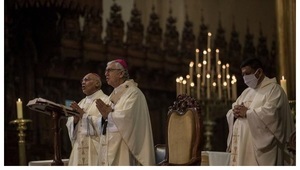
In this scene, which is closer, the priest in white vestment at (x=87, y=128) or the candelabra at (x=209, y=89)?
the priest in white vestment at (x=87, y=128)

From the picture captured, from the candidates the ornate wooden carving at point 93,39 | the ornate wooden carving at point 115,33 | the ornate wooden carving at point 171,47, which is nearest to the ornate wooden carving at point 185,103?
the ornate wooden carving at point 93,39

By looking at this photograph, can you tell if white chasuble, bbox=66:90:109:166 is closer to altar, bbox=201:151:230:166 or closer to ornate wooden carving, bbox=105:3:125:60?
altar, bbox=201:151:230:166

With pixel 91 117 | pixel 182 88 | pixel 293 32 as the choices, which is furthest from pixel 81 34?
pixel 91 117

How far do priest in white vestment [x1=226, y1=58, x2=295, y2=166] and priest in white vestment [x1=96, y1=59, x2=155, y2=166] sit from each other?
35.7 inches

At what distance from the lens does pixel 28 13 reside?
1266cm

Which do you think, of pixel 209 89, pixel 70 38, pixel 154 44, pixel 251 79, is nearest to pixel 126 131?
pixel 251 79

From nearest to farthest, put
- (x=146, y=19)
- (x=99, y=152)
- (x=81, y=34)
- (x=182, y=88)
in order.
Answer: (x=99, y=152), (x=182, y=88), (x=81, y=34), (x=146, y=19)

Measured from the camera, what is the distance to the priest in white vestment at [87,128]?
952 centimetres

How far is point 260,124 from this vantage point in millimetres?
8703

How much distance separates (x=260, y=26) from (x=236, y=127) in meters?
7.56

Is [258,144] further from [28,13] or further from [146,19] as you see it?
[146,19]

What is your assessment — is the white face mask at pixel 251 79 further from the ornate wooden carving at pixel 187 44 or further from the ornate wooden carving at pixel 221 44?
the ornate wooden carving at pixel 221 44

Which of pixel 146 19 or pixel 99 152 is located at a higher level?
pixel 146 19

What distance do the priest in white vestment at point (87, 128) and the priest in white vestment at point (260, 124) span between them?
1548mm
